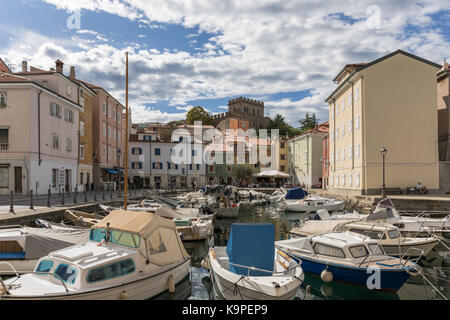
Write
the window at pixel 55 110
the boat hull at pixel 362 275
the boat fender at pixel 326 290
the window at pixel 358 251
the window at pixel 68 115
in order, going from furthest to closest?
the window at pixel 68 115 < the window at pixel 55 110 < the window at pixel 358 251 < the boat fender at pixel 326 290 < the boat hull at pixel 362 275

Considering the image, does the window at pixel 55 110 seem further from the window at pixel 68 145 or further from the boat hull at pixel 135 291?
the boat hull at pixel 135 291

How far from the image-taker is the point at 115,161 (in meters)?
57.7

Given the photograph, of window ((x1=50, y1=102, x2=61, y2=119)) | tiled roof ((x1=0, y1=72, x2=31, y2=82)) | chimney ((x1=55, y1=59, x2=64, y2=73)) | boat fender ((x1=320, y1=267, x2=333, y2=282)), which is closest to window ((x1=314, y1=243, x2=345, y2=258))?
boat fender ((x1=320, y1=267, x2=333, y2=282))

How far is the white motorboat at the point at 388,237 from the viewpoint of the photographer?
1584cm

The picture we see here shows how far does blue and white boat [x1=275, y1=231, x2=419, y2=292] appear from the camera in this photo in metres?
11.6

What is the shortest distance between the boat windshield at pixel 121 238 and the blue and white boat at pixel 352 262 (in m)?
5.83

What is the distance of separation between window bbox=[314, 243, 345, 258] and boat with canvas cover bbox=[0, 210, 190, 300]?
5.28 meters

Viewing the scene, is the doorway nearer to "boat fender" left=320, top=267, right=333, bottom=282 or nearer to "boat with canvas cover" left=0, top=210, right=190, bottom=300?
"boat with canvas cover" left=0, top=210, right=190, bottom=300

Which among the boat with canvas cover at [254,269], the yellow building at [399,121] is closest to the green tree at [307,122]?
the yellow building at [399,121]

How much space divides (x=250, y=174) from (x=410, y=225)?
182ft

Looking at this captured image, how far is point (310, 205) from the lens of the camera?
40.0 meters

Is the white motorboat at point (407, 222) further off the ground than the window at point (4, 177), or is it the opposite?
the window at point (4, 177)

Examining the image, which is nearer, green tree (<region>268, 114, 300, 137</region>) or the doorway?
the doorway
